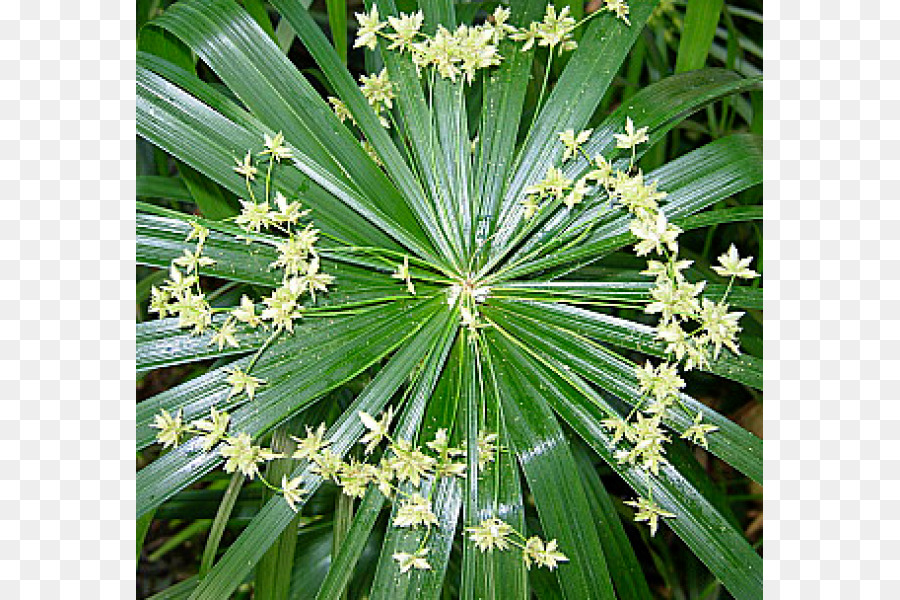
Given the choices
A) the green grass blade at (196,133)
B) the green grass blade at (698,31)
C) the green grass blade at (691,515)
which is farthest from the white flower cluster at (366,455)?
the green grass blade at (698,31)

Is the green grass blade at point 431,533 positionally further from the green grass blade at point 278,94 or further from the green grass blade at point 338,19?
the green grass blade at point 338,19

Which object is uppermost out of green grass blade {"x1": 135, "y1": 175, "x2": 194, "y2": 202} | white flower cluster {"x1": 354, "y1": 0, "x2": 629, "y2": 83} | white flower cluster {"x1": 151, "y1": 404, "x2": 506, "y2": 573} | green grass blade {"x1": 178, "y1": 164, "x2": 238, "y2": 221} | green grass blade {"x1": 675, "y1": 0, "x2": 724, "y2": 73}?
green grass blade {"x1": 675, "y1": 0, "x2": 724, "y2": 73}

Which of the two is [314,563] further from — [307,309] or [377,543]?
[307,309]

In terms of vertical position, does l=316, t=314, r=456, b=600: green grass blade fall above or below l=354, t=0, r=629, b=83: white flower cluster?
below

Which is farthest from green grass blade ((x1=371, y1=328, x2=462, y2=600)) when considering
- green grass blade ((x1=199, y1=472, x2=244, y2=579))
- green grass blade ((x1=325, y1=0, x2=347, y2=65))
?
green grass blade ((x1=325, y1=0, x2=347, y2=65))

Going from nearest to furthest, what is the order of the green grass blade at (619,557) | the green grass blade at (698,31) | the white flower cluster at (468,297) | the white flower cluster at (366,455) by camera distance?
the white flower cluster at (366,455)
the white flower cluster at (468,297)
the green grass blade at (619,557)
the green grass blade at (698,31)

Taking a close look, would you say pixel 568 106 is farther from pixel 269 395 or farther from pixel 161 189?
pixel 161 189

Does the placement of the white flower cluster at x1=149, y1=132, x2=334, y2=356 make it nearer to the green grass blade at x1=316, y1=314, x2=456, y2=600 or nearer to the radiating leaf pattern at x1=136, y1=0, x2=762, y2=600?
the radiating leaf pattern at x1=136, y1=0, x2=762, y2=600
